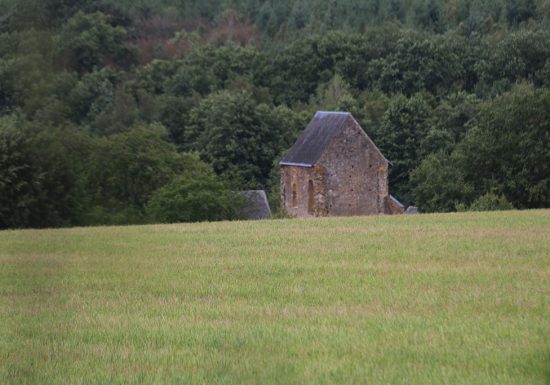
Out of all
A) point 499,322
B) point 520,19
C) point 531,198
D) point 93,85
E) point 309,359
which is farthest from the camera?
point 520,19

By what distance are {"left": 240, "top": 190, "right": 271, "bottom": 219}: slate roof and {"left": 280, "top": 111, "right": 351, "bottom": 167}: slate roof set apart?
314cm

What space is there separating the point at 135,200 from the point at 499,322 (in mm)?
57255

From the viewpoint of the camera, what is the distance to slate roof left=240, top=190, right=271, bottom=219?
68.7 m

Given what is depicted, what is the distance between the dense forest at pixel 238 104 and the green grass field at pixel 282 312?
→ 1.52 metres

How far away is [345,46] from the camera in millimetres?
110562

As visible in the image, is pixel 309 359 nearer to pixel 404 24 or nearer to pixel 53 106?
pixel 53 106

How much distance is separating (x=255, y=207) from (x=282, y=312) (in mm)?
53886

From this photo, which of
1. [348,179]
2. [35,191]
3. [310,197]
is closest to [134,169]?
[310,197]

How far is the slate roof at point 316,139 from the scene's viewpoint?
65.4 meters

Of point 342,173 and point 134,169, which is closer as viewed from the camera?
point 342,173

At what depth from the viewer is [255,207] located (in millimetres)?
69500

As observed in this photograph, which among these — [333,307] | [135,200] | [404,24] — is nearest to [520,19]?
[404,24]

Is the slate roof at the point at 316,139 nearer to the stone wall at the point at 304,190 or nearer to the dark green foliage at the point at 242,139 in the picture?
the stone wall at the point at 304,190

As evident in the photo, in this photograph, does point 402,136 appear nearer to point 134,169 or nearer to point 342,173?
point 342,173
